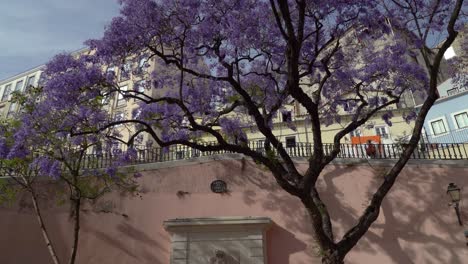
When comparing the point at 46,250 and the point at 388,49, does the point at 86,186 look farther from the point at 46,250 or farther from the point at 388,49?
the point at 388,49

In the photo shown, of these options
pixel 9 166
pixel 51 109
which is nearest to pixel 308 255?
pixel 51 109

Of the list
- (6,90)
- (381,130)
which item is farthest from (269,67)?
(6,90)

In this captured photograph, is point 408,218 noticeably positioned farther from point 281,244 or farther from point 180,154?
point 180,154

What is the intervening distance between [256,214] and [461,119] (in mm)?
15629

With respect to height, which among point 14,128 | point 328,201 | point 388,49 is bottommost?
point 328,201

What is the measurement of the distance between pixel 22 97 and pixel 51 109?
70.0 inches

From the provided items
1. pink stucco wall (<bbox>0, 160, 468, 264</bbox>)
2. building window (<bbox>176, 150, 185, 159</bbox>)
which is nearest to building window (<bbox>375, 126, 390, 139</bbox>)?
pink stucco wall (<bbox>0, 160, 468, 264</bbox>)

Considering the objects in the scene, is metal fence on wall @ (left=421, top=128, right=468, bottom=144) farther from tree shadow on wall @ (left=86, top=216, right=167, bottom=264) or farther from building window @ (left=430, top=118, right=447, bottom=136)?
tree shadow on wall @ (left=86, top=216, right=167, bottom=264)

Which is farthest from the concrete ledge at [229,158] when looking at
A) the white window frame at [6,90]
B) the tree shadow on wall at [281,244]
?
the white window frame at [6,90]

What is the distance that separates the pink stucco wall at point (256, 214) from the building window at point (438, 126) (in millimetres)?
11028

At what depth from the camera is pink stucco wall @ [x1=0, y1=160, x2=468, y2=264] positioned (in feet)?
39.6

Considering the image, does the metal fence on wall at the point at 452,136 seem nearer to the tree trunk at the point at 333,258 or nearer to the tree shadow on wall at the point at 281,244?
the tree shadow on wall at the point at 281,244

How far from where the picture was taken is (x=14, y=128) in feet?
39.3

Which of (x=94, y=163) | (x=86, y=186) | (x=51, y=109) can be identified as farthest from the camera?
(x=94, y=163)
